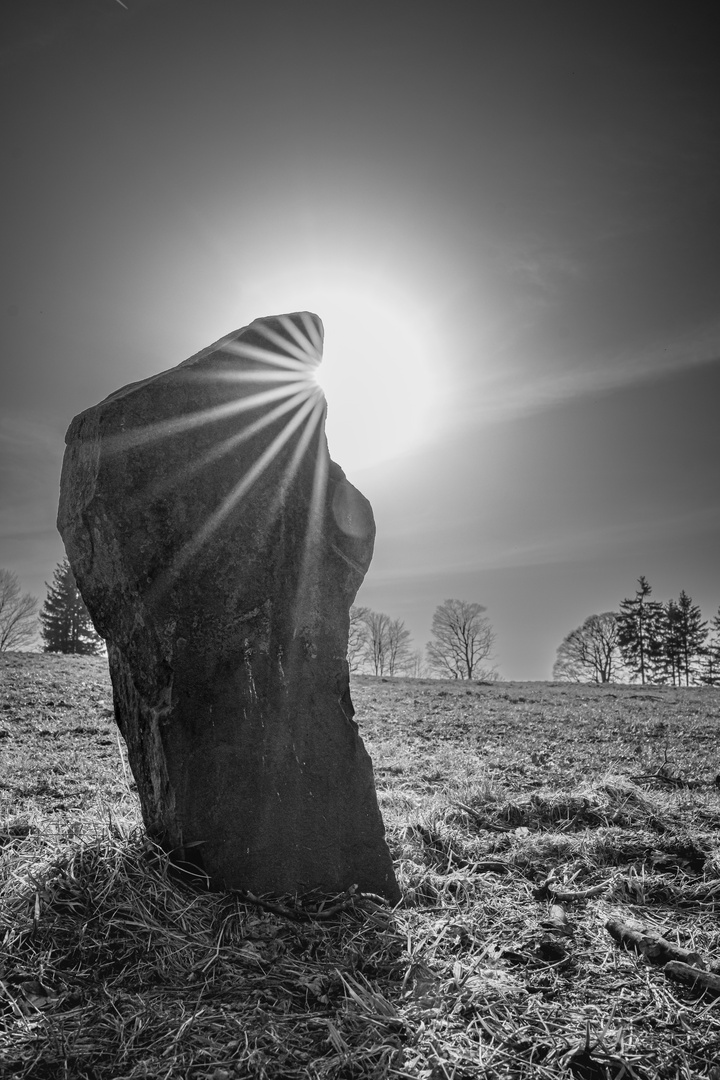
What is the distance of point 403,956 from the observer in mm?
3248

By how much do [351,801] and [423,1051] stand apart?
4.98ft

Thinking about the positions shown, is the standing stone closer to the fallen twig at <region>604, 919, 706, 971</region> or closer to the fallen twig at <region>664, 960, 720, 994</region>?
the fallen twig at <region>604, 919, 706, 971</region>

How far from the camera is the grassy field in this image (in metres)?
2.47

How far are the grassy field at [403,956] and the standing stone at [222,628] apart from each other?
317mm

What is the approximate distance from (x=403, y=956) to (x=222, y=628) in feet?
7.05

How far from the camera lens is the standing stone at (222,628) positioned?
3668 millimetres

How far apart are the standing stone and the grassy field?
317mm

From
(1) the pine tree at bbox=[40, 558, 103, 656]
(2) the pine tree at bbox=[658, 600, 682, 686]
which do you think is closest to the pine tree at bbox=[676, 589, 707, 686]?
(2) the pine tree at bbox=[658, 600, 682, 686]

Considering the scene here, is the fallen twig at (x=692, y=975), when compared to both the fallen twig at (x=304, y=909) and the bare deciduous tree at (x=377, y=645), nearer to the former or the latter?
the fallen twig at (x=304, y=909)

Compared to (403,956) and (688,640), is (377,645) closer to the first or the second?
(688,640)

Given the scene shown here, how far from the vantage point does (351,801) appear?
395 cm

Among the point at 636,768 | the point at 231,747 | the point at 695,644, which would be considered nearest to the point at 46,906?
the point at 231,747

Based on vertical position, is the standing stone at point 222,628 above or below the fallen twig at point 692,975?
above

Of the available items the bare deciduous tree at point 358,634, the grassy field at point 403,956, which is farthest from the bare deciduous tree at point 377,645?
the grassy field at point 403,956
